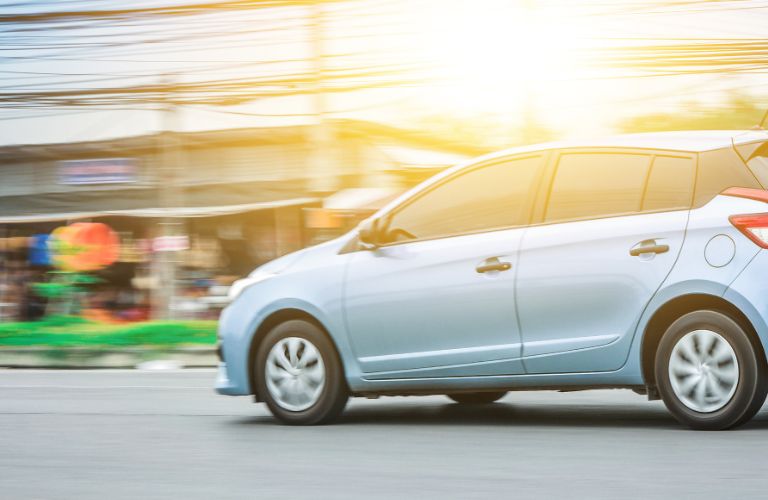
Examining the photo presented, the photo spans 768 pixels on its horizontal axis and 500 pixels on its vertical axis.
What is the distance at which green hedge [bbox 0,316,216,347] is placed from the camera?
1659cm

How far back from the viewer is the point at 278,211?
26.4 m

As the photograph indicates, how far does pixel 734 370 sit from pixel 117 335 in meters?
11.6

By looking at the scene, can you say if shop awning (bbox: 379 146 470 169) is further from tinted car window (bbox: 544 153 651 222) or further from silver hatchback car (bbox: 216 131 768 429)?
tinted car window (bbox: 544 153 651 222)

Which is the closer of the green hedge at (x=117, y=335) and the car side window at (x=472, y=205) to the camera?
the car side window at (x=472, y=205)

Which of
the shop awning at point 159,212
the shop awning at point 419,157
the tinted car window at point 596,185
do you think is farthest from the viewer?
the shop awning at point 159,212

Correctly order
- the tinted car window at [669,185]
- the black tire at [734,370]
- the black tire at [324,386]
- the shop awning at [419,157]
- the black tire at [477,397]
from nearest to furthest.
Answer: the black tire at [734,370] → the tinted car window at [669,185] → the black tire at [324,386] → the black tire at [477,397] → the shop awning at [419,157]

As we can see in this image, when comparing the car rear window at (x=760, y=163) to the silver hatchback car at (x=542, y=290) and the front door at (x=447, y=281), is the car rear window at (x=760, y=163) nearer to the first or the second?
the silver hatchback car at (x=542, y=290)

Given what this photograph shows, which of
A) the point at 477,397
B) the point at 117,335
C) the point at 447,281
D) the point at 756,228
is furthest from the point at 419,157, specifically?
the point at 756,228

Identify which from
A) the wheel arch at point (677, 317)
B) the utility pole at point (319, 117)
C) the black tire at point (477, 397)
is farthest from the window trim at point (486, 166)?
the utility pole at point (319, 117)

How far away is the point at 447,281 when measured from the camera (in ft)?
23.6

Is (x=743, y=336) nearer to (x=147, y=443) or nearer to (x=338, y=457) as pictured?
(x=338, y=457)

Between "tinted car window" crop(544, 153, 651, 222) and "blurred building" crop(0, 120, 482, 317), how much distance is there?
1615 cm

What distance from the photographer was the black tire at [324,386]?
7547mm

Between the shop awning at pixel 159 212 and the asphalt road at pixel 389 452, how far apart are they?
16499 millimetres
